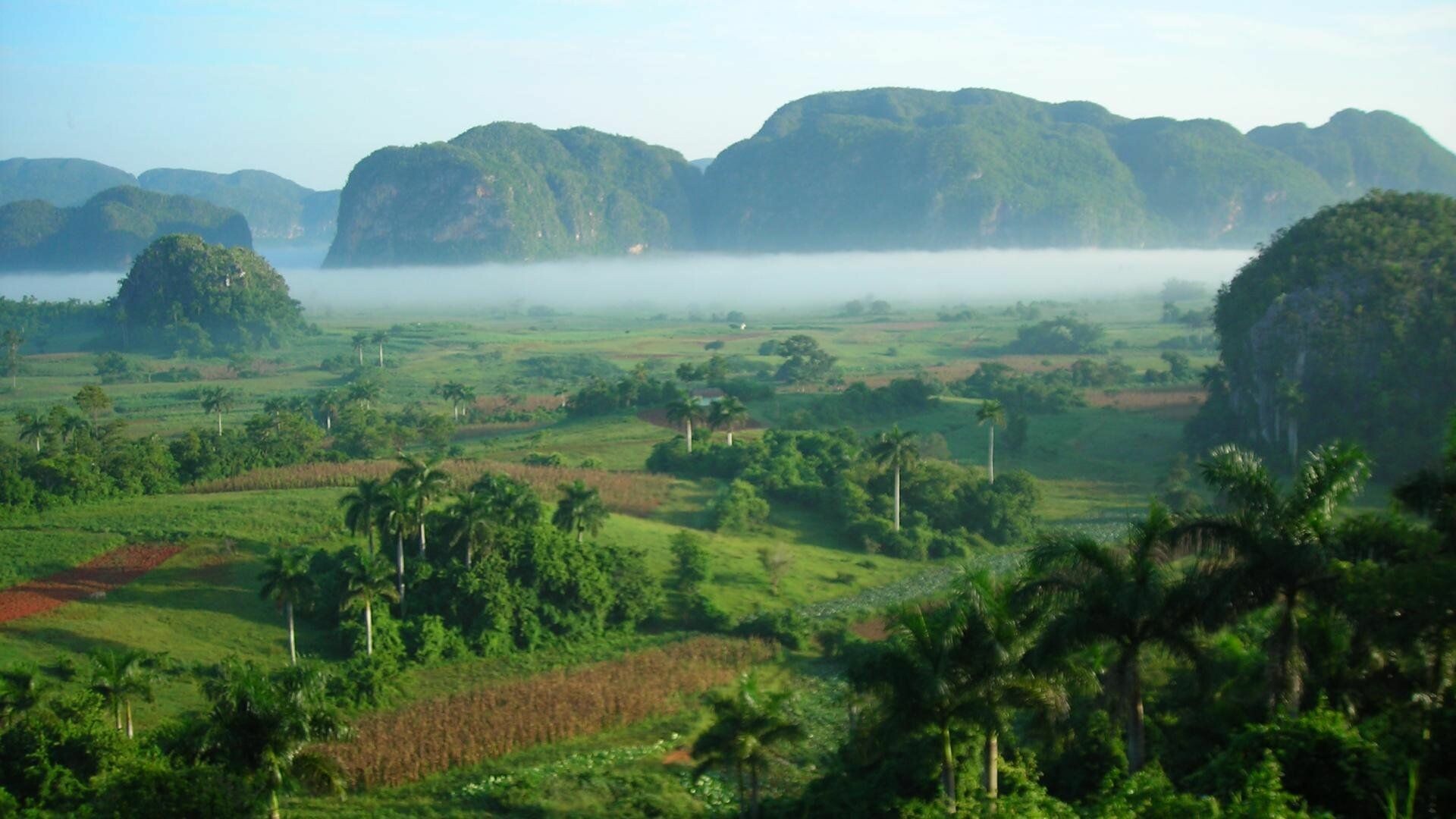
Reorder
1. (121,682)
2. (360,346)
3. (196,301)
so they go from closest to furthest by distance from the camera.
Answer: (121,682)
(360,346)
(196,301)

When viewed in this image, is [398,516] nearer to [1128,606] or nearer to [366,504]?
[366,504]

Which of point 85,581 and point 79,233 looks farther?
point 79,233

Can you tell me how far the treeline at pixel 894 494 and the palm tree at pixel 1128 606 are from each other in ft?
83.2

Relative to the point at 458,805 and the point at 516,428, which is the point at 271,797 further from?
the point at 516,428

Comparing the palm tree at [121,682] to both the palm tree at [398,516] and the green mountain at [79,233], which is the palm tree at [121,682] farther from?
the green mountain at [79,233]

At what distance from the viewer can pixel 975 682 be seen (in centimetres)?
1551

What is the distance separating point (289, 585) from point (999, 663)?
18.3 metres

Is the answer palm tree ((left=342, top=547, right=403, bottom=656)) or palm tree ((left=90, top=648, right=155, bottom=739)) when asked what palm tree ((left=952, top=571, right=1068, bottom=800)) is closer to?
palm tree ((left=90, top=648, right=155, bottom=739))

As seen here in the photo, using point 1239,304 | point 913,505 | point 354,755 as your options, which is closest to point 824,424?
point 913,505

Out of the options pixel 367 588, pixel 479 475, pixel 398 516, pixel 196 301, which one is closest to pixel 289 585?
pixel 367 588

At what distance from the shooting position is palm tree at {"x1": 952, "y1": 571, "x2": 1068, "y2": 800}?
15336 mm

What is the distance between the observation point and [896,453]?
41938mm

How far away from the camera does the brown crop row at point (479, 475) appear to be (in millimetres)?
42688

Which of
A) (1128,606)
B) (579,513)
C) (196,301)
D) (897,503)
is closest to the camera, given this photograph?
(1128,606)
